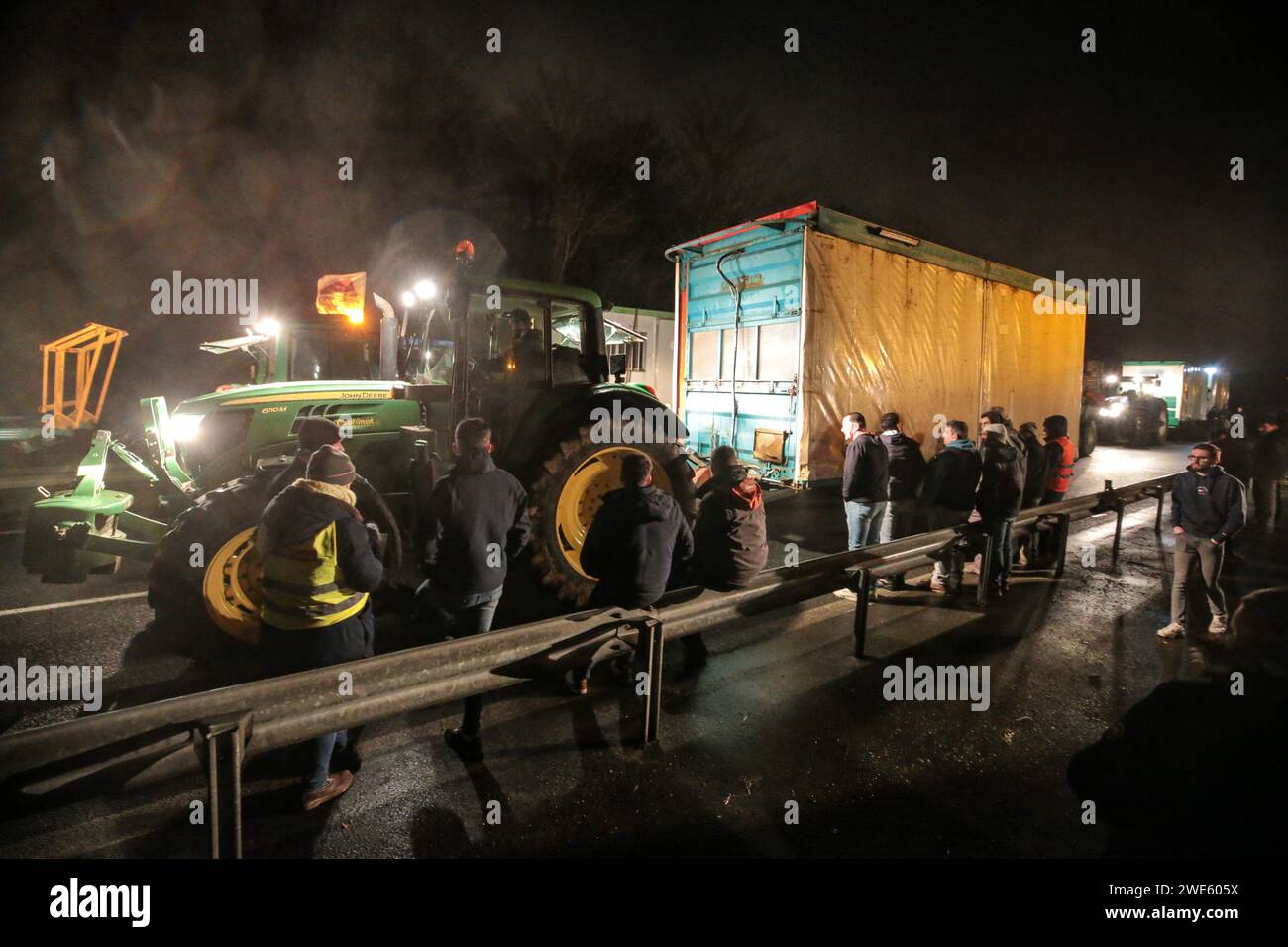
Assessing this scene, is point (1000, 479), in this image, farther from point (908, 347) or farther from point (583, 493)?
point (583, 493)

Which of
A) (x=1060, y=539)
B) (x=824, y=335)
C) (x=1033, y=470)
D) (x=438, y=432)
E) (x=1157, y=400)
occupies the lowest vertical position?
(x=1060, y=539)

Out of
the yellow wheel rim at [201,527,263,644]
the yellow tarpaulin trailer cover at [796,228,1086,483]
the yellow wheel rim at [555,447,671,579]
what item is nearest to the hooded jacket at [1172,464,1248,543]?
the yellow tarpaulin trailer cover at [796,228,1086,483]

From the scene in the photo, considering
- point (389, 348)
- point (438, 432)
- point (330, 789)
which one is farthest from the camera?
point (389, 348)

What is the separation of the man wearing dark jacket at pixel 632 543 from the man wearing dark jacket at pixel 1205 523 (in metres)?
4.46

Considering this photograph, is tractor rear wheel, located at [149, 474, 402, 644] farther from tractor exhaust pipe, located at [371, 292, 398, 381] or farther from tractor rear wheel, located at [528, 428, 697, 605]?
tractor exhaust pipe, located at [371, 292, 398, 381]

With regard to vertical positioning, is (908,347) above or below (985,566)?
above

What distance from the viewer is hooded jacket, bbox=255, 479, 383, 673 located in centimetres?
263

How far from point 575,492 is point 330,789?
2.66 meters
